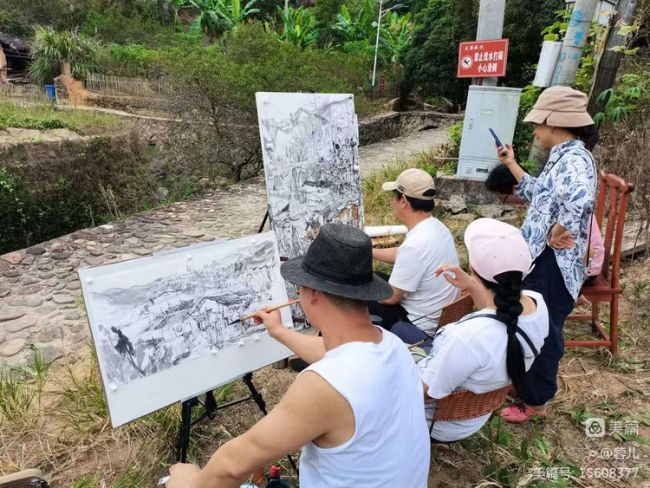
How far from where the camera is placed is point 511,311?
5.49 ft

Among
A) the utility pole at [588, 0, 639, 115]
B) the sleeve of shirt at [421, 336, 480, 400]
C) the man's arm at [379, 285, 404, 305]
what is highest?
the utility pole at [588, 0, 639, 115]

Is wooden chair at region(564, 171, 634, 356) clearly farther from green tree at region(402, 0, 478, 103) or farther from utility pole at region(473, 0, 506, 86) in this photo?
green tree at region(402, 0, 478, 103)

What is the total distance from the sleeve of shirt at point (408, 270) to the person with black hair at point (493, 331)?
639mm

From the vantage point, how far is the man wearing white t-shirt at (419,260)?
7.98ft

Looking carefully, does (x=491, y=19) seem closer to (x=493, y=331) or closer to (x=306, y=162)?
(x=306, y=162)

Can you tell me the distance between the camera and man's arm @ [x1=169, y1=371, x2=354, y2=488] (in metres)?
1.11

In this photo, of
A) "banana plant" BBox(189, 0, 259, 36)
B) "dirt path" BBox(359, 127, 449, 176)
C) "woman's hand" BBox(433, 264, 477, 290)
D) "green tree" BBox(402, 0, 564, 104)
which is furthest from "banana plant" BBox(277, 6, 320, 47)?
"woman's hand" BBox(433, 264, 477, 290)

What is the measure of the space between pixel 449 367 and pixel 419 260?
2.66 ft

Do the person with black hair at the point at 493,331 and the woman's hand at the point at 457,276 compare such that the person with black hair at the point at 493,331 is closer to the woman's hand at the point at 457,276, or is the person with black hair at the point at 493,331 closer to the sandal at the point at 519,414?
the woman's hand at the point at 457,276

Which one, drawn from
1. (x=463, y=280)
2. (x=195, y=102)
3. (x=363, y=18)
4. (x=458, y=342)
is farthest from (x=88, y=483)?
(x=363, y=18)

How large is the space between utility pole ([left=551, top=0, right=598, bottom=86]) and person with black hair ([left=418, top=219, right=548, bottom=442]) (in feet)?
9.87

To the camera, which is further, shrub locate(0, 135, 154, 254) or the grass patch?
the grass patch

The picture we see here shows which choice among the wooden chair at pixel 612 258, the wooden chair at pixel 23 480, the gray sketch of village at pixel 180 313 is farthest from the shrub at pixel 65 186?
the wooden chair at pixel 612 258

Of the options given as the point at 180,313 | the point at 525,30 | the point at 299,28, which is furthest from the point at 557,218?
the point at 299,28
